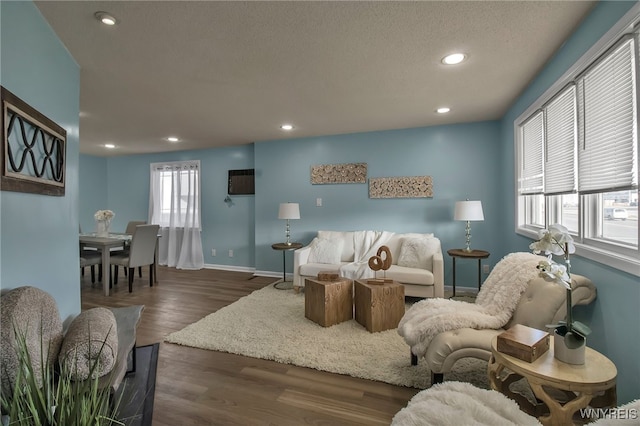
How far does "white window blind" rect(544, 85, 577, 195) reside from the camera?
6.53 feet

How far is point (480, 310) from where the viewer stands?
2.00m

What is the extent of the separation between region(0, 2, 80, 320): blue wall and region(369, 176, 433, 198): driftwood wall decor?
3465 mm

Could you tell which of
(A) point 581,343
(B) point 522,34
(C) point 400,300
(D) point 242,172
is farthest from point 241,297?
(B) point 522,34

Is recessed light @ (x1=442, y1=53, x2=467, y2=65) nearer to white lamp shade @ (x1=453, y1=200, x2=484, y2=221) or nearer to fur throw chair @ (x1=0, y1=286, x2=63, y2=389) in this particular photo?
white lamp shade @ (x1=453, y1=200, x2=484, y2=221)

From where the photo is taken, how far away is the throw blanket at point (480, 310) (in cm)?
184

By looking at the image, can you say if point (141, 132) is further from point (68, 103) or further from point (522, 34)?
point (522, 34)

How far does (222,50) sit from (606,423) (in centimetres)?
266

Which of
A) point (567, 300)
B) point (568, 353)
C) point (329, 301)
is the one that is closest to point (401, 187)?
point (329, 301)

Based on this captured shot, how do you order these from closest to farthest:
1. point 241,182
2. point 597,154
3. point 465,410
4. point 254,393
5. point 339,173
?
1. point 465,410
2. point 597,154
3. point 254,393
4. point 339,173
5. point 241,182

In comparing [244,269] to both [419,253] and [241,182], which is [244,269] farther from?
[419,253]

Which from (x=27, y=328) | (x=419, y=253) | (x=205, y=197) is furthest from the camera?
(x=205, y=197)

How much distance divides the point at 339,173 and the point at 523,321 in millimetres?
3242

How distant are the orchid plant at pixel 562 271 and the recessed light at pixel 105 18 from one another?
104 inches

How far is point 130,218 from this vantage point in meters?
6.41
